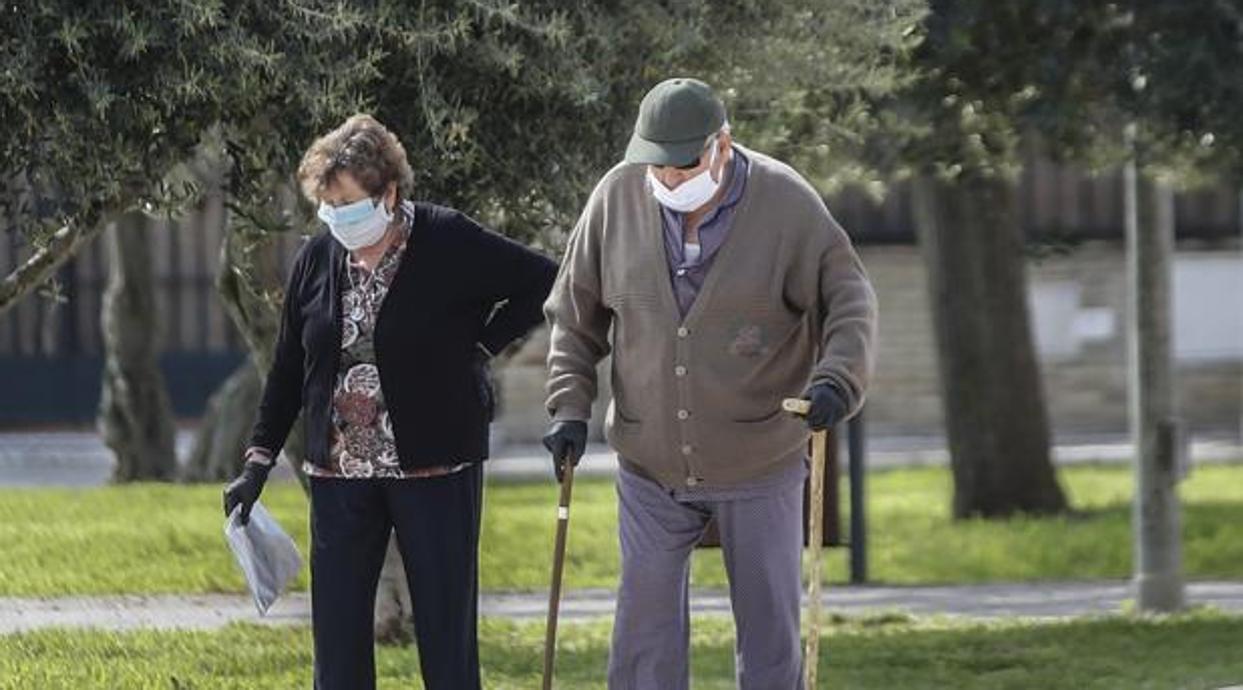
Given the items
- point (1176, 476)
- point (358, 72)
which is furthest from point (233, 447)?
point (358, 72)

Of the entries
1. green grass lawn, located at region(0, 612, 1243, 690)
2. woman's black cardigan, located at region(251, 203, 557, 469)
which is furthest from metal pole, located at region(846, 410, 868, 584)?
woman's black cardigan, located at region(251, 203, 557, 469)

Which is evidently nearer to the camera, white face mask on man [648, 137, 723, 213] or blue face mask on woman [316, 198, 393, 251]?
white face mask on man [648, 137, 723, 213]

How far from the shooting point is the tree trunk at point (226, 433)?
18109 mm

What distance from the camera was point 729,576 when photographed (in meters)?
7.10

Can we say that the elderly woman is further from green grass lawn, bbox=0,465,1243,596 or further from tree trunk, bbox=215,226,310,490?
green grass lawn, bbox=0,465,1243,596

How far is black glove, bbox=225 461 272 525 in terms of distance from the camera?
7.40 metres

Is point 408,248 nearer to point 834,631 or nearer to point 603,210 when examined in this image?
point 603,210

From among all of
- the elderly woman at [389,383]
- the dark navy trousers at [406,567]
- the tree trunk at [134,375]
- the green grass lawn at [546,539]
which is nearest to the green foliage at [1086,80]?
the green grass lawn at [546,539]

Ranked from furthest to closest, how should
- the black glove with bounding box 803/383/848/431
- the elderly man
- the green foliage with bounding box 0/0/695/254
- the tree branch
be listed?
the tree branch → the green foliage with bounding box 0/0/695/254 → the elderly man → the black glove with bounding box 803/383/848/431

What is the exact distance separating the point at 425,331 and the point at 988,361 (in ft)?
35.9

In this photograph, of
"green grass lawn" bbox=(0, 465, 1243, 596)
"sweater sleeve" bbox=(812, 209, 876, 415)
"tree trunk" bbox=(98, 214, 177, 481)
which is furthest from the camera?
"tree trunk" bbox=(98, 214, 177, 481)

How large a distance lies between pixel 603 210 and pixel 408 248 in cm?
53

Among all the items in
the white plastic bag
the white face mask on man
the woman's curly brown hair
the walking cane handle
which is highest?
the woman's curly brown hair

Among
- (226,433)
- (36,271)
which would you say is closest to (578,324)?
(36,271)
